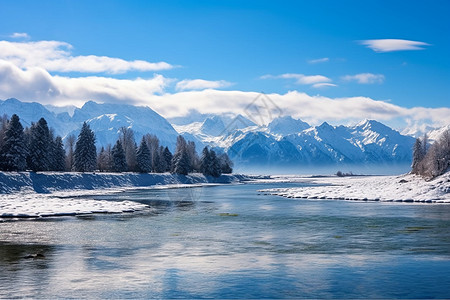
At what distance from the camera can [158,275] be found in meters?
21.1

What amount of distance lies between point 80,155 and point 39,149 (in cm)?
1881

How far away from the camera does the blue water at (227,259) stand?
1852 centimetres

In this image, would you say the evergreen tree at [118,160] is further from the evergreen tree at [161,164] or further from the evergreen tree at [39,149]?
the evergreen tree at [39,149]

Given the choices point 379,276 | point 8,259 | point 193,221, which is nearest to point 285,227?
point 193,221

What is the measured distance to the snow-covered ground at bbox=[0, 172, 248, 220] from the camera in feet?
167

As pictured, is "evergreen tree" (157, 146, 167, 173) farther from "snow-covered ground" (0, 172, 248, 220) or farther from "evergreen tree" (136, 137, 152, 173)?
"evergreen tree" (136, 137, 152, 173)

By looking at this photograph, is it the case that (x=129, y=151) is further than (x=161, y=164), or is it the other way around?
(x=161, y=164)

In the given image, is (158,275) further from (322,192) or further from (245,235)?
(322,192)

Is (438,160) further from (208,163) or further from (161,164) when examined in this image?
(208,163)

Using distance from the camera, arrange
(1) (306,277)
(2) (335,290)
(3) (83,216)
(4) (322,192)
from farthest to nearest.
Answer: (4) (322,192) → (3) (83,216) → (1) (306,277) → (2) (335,290)

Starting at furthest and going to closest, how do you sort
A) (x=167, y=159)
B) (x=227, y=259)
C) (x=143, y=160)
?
(x=167, y=159) < (x=143, y=160) < (x=227, y=259)

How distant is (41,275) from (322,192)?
70.4 metres

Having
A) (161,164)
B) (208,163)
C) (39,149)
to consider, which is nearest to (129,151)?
(161,164)

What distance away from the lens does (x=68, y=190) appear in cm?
9419
